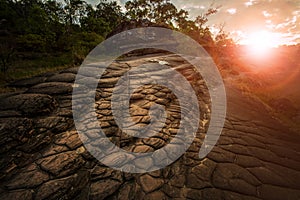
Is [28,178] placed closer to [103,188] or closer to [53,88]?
[103,188]

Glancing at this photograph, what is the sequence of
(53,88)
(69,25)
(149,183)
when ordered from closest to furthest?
1. (149,183)
2. (53,88)
3. (69,25)

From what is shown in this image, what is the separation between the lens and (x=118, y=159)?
2869mm

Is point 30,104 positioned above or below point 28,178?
above

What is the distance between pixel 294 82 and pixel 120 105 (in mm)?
12431

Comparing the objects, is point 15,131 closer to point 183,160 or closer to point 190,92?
point 183,160

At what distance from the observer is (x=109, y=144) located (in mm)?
3154

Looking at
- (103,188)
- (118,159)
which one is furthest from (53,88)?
(103,188)

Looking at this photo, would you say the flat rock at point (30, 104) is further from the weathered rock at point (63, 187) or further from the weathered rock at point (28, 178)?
the weathered rock at point (63, 187)

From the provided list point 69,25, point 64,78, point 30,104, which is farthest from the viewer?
point 69,25

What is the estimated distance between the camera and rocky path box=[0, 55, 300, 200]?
2.36 meters

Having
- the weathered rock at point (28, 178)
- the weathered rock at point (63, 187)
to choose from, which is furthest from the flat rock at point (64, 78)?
the weathered rock at point (63, 187)

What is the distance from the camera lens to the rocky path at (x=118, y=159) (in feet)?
7.73

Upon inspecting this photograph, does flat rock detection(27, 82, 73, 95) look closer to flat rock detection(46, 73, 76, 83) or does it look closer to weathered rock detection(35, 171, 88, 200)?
flat rock detection(46, 73, 76, 83)

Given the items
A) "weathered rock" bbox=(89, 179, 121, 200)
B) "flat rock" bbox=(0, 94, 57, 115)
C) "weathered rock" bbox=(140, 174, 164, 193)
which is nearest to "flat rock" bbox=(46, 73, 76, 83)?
"flat rock" bbox=(0, 94, 57, 115)
